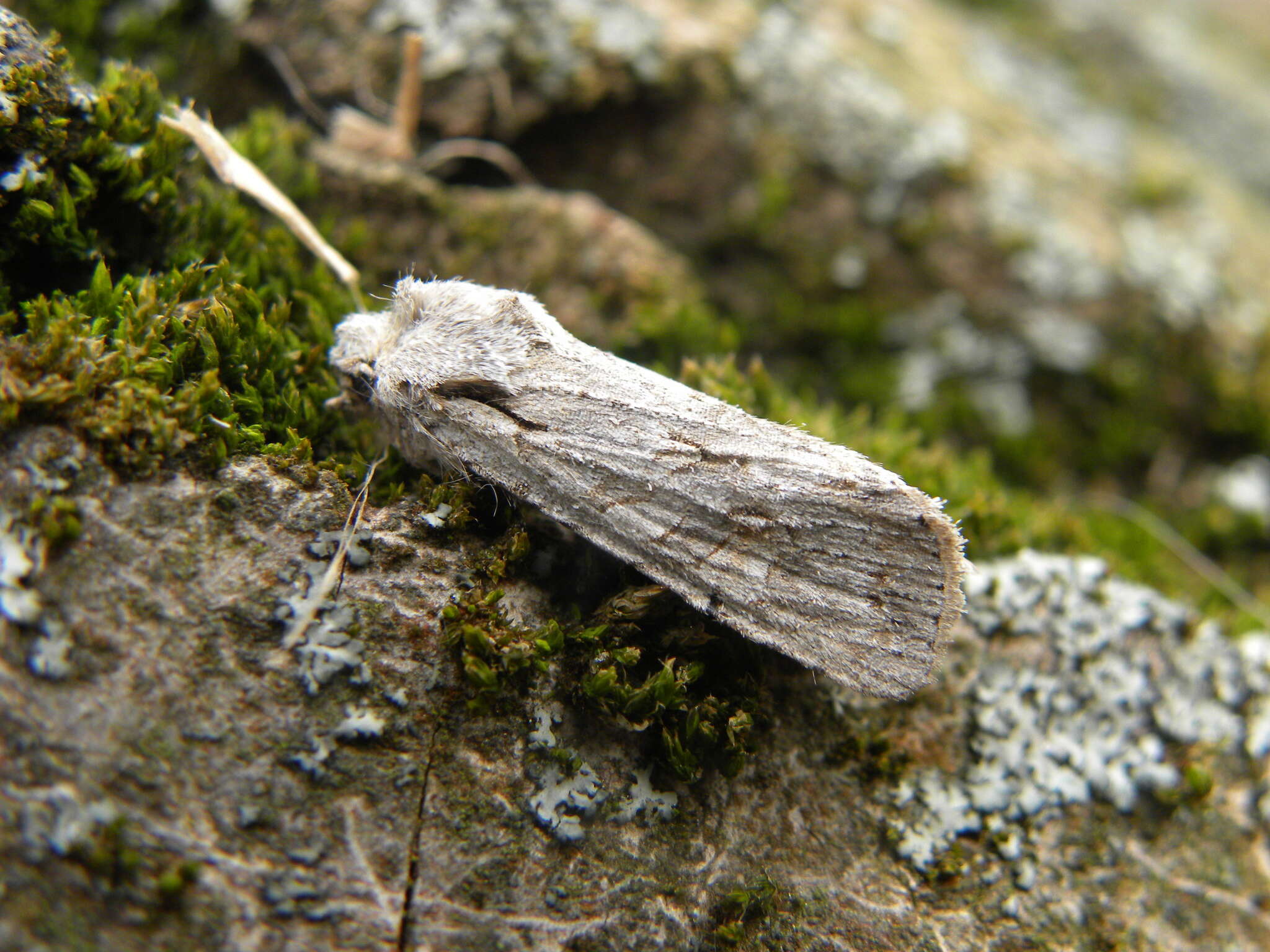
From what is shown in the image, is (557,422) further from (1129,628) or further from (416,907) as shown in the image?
(1129,628)

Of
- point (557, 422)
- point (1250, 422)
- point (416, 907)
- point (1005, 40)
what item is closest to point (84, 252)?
point (557, 422)

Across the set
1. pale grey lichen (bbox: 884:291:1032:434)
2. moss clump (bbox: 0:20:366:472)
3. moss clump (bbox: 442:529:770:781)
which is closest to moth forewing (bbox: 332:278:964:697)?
moss clump (bbox: 442:529:770:781)

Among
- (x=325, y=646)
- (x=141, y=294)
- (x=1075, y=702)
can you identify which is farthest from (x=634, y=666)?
(x=141, y=294)

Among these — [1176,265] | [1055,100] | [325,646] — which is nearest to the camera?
[325,646]

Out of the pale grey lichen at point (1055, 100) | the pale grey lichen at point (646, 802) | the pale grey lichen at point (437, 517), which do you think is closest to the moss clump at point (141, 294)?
the pale grey lichen at point (437, 517)

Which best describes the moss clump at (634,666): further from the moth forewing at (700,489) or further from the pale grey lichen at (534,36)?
the pale grey lichen at (534,36)

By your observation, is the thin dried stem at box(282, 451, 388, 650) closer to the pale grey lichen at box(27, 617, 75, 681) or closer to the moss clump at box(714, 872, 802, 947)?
the pale grey lichen at box(27, 617, 75, 681)

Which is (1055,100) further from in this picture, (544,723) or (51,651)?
(51,651)
